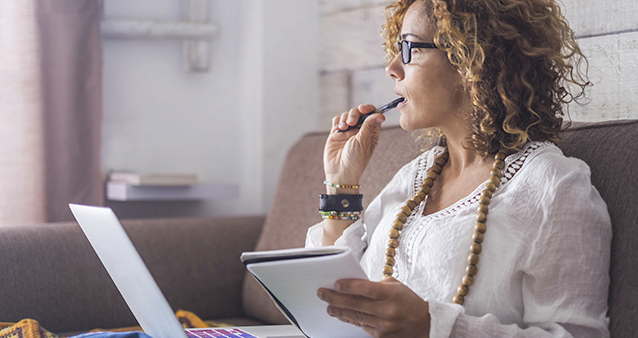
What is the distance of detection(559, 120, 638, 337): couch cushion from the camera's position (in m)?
0.87

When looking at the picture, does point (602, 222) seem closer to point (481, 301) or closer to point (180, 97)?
point (481, 301)

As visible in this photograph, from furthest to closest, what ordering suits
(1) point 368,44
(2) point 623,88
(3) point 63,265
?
(1) point 368,44, (3) point 63,265, (2) point 623,88

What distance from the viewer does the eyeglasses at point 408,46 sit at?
1031 millimetres

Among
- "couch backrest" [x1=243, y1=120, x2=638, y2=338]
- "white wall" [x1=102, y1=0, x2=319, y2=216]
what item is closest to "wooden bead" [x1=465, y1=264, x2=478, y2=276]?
"couch backrest" [x1=243, y1=120, x2=638, y2=338]

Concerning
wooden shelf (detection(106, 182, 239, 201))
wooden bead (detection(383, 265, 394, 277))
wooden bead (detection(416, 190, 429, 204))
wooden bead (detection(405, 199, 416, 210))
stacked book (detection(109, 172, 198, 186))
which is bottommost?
wooden shelf (detection(106, 182, 239, 201))

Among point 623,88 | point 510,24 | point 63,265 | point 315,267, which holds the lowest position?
point 63,265

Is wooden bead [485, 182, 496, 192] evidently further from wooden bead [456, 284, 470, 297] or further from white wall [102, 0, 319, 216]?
white wall [102, 0, 319, 216]

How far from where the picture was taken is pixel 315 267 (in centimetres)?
69

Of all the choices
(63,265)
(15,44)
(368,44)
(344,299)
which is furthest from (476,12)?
(15,44)

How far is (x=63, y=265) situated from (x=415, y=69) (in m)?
0.98

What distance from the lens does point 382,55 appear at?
1879 mm

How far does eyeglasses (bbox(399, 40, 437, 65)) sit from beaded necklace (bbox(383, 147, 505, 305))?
0.21 metres

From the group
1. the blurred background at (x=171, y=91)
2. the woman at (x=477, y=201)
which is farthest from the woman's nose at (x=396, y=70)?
the blurred background at (x=171, y=91)

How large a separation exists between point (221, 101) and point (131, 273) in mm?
1485
